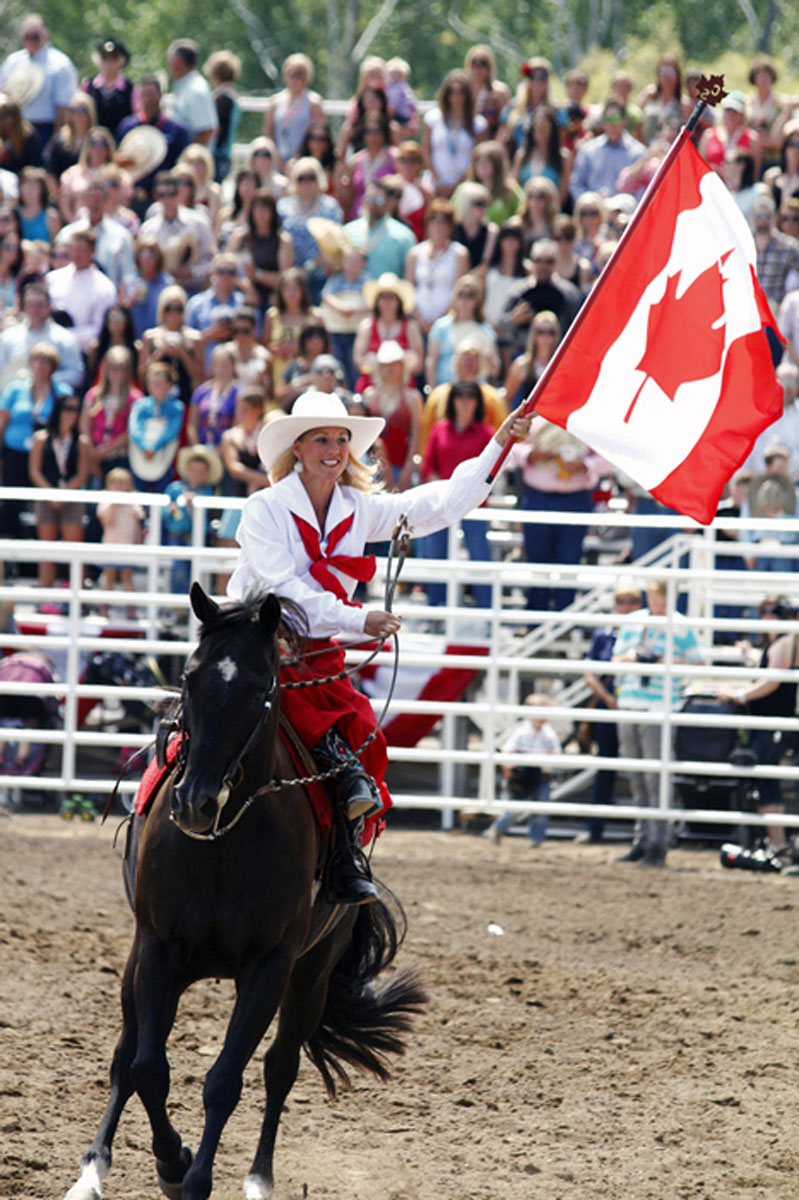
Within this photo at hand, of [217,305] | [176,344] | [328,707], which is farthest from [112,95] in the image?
[328,707]

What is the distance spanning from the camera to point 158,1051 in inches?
184

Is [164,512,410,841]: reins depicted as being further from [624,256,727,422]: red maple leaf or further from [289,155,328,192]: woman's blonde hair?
[289,155,328,192]: woman's blonde hair

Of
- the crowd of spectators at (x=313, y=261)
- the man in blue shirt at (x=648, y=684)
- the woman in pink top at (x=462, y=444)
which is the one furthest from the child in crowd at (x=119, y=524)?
the man in blue shirt at (x=648, y=684)

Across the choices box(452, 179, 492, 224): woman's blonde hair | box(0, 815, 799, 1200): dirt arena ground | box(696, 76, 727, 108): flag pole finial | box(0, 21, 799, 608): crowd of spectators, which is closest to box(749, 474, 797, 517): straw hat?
box(0, 21, 799, 608): crowd of spectators

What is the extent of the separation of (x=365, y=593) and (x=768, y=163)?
6.20m

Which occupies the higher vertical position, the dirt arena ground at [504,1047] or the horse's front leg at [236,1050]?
the horse's front leg at [236,1050]

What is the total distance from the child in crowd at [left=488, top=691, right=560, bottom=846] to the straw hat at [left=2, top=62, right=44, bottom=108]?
8.35m

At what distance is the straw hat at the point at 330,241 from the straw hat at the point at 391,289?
1.16 feet

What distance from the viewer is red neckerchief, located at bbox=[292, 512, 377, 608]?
5363 millimetres

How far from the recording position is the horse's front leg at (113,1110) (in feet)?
16.0

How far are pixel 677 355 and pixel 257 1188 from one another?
3.30 metres

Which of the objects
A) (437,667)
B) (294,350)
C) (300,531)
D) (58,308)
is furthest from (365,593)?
(300,531)

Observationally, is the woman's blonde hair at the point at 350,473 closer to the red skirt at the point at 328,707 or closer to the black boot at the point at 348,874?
the red skirt at the point at 328,707

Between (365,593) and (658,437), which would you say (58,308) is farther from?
(658,437)
